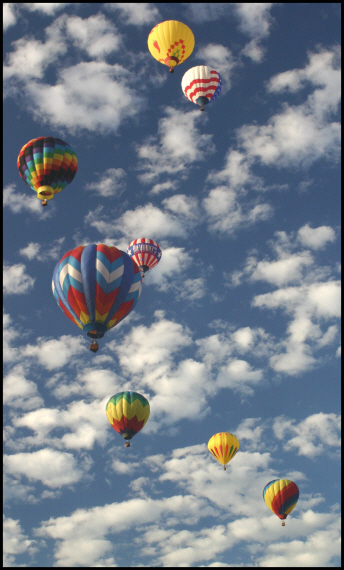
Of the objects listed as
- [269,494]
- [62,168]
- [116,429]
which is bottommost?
[269,494]

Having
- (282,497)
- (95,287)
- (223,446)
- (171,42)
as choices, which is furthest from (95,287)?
(282,497)

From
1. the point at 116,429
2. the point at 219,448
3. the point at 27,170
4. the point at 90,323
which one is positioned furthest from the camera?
the point at 219,448

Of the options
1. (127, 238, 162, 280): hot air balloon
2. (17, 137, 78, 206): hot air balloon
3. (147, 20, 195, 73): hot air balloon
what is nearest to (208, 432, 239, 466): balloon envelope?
(127, 238, 162, 280): hot air balloon

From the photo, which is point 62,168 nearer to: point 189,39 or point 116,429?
point 189,39

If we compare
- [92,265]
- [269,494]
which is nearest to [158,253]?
[92,265]

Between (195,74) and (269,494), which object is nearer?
(195,74)

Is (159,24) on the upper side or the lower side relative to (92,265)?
Answer: upper

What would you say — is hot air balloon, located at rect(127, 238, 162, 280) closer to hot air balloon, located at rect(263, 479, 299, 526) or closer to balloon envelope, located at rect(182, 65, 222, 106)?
balloon envelope, located at rect(182, 65, 222, 106)
